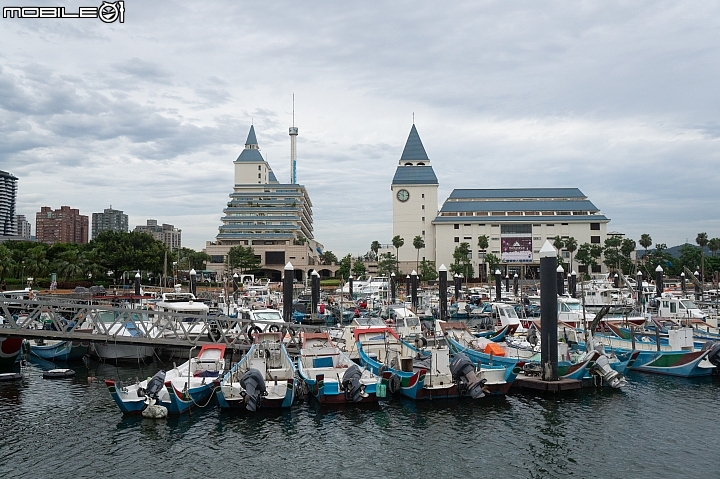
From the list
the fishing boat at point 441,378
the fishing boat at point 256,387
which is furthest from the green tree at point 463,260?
the fishing boat at point 256,387

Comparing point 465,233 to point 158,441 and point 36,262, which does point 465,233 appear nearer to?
point 36,262

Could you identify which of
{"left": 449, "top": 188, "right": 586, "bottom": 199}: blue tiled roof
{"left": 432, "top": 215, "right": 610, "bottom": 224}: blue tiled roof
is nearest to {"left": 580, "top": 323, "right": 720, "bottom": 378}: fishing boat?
{"left": 432, "top": 215, "right": 610, "bottom": 224}: blue tiled roof

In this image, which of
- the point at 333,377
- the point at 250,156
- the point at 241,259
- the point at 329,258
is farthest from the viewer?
the point at 329,258

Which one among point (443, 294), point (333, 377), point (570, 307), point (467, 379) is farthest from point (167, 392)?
point (443, 294)

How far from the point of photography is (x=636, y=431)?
2258 centimetres

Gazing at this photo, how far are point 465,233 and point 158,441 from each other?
113 m

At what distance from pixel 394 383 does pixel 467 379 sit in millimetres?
3331

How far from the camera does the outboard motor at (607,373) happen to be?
2808 centimetres

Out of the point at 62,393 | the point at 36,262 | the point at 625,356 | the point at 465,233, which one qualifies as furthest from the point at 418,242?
the point at 62,393

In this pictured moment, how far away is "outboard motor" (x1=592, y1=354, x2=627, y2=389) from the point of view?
2808 cm

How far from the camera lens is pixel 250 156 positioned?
502ft

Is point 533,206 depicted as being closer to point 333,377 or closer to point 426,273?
point 426,273

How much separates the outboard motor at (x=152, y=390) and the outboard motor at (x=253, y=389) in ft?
11.0

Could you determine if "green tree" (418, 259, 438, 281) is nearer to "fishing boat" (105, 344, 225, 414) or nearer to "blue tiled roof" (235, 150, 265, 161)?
"blue tiled roof" (235, 150, 265, 161)
